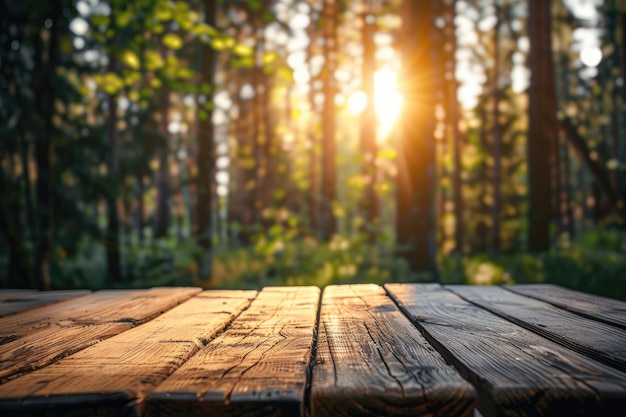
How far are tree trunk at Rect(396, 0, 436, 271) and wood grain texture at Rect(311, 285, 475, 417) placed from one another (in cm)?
579

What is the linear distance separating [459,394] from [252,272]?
9136mm

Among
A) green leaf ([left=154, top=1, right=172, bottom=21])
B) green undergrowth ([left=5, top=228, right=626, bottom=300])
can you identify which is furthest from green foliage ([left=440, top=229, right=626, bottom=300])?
green leaf ([left=154, top=1, right=172, bottom=21])

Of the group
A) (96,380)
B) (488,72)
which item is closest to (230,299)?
(96,380)

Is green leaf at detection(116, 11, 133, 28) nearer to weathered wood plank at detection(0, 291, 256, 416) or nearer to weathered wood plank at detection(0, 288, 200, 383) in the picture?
weathered wood plank at detection(0, 288, 200, 383)

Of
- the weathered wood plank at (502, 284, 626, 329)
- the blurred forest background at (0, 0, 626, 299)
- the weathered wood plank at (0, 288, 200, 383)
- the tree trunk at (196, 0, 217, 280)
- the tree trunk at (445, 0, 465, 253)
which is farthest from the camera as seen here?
the tree trunk at (445, 0, 465, 253)

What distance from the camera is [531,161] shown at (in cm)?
1033

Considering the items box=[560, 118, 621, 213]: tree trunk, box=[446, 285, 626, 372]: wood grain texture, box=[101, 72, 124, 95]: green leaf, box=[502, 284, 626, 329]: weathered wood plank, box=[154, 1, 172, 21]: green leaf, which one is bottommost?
box=[502, 284, 626, 329]: weathered wood plank

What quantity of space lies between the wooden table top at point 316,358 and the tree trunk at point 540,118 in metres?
9.11

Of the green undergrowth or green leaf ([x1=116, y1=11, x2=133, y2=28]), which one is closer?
green leaf ([x1=116, y1=11, x2=133, y2=28])

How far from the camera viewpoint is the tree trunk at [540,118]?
33.2ft

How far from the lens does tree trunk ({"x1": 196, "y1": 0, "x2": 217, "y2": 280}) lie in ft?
A: 29.3

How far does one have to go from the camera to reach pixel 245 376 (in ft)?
3.67

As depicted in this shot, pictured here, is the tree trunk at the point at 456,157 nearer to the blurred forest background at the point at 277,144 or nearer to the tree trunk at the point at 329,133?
the blurred forest background at the point at 277,144

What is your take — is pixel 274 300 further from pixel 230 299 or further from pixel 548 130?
pixel 548 130
